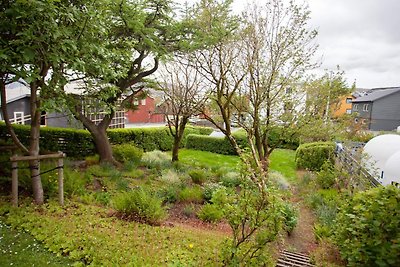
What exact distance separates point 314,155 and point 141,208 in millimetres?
8972

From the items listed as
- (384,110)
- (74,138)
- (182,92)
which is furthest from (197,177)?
(384,110)

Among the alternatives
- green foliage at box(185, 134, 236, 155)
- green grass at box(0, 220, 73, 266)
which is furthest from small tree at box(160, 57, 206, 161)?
green grass at box(0, 220, 73, 266)

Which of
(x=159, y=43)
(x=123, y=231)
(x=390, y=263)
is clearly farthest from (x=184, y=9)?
(x=390, y=263)

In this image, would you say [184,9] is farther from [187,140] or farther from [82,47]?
[187,140]

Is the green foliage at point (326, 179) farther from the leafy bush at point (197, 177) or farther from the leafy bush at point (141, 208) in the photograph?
the leafy bush at point (141, 208)

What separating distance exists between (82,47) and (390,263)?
470 cm

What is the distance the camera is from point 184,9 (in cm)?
743

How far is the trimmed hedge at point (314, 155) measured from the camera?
431 inches

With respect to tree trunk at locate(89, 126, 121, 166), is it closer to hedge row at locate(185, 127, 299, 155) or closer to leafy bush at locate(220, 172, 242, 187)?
leafy bush at locate(220, 172, 242, 187)

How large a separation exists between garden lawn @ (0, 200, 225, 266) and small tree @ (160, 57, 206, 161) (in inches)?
234

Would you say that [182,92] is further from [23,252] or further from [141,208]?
[23,252]

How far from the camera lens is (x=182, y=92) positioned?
33.6ft

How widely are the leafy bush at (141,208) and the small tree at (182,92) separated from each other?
5.46 metres

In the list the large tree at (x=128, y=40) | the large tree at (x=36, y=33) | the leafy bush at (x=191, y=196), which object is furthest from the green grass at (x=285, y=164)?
the large tree at (x=36, y=33)
